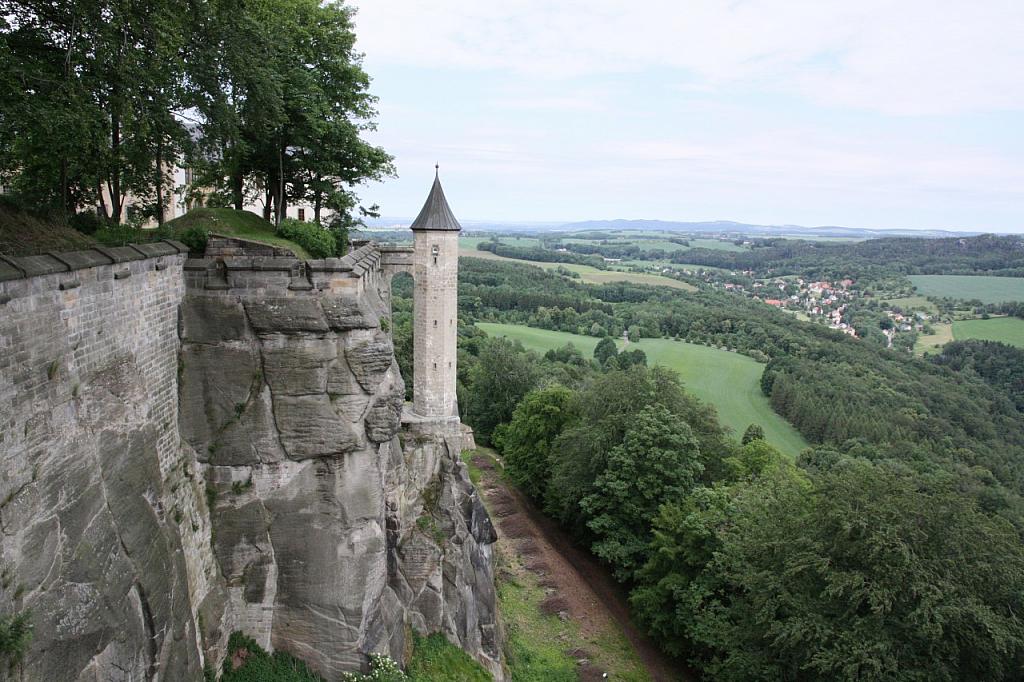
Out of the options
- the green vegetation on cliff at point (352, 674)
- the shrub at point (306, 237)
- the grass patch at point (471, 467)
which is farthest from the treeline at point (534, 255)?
the green vegetation on cliff at point (352, 674)

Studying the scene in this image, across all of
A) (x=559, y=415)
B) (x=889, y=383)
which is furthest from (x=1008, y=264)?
(x=559, y=415)

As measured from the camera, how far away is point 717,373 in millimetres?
71938

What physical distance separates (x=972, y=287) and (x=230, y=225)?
14325 centimetres

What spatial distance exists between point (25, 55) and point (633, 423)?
24.8 m

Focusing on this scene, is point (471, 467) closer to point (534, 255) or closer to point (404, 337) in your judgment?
point (404, 337)

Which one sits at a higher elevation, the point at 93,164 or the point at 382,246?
the point at 93,164

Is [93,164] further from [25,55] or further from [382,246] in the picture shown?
[382,246]

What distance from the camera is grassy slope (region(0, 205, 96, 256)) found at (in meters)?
10.2

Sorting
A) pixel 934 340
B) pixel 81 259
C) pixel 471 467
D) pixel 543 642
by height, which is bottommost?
pixel 543 642

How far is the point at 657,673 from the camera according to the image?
2353 centimetres

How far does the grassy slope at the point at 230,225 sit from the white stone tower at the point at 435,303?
957cm

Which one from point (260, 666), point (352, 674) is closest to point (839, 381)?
point (352, 674)

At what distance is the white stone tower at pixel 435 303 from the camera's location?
26062mm

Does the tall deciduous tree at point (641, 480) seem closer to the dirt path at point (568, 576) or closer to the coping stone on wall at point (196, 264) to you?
the dirt path at point (568, 576)
